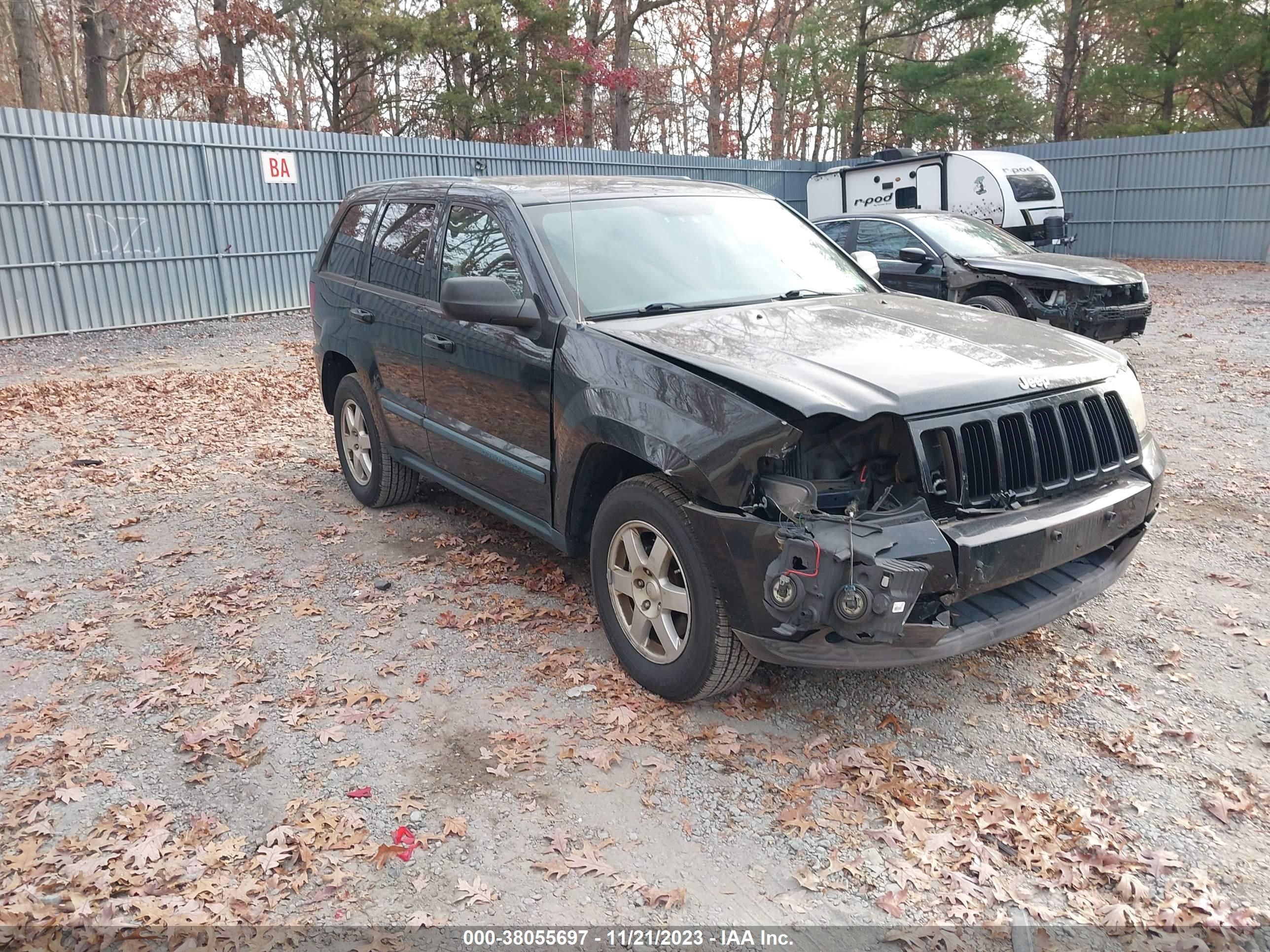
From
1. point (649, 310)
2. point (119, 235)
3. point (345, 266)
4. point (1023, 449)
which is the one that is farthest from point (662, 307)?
point (119, 235)

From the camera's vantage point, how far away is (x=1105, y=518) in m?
3.49

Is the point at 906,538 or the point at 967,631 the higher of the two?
the point at 906,538

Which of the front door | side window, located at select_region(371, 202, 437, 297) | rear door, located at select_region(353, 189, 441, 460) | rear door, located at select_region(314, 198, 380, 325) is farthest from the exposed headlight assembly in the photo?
rear door, located at select_region(314, 198, 380, 325)

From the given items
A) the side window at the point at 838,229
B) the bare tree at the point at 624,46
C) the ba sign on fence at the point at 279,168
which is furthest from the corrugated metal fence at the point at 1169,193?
the ba sign on fence at the point at 279,168

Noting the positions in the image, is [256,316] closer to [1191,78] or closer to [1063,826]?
[1063,826]

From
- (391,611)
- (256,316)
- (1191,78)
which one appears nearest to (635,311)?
(391,611)

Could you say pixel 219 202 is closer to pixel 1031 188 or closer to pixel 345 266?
pixel 345 266

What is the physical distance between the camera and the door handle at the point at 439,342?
15.7 feet

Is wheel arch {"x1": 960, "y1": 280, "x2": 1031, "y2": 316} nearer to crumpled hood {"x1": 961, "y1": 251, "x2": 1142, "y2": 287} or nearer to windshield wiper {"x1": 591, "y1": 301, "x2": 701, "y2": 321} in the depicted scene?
crumpled hood {"x1": 961, "y1": 251, "x2": 1142, "y2": 287}

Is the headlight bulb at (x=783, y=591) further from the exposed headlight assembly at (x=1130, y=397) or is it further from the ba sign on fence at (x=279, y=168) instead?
the ba sign on fence at (x=279, y=168)

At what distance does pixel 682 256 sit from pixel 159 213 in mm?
12583

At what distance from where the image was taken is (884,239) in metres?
10.8

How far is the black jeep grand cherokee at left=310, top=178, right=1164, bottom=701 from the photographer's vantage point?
10.1 feet

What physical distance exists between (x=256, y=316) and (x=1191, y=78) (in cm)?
2548
